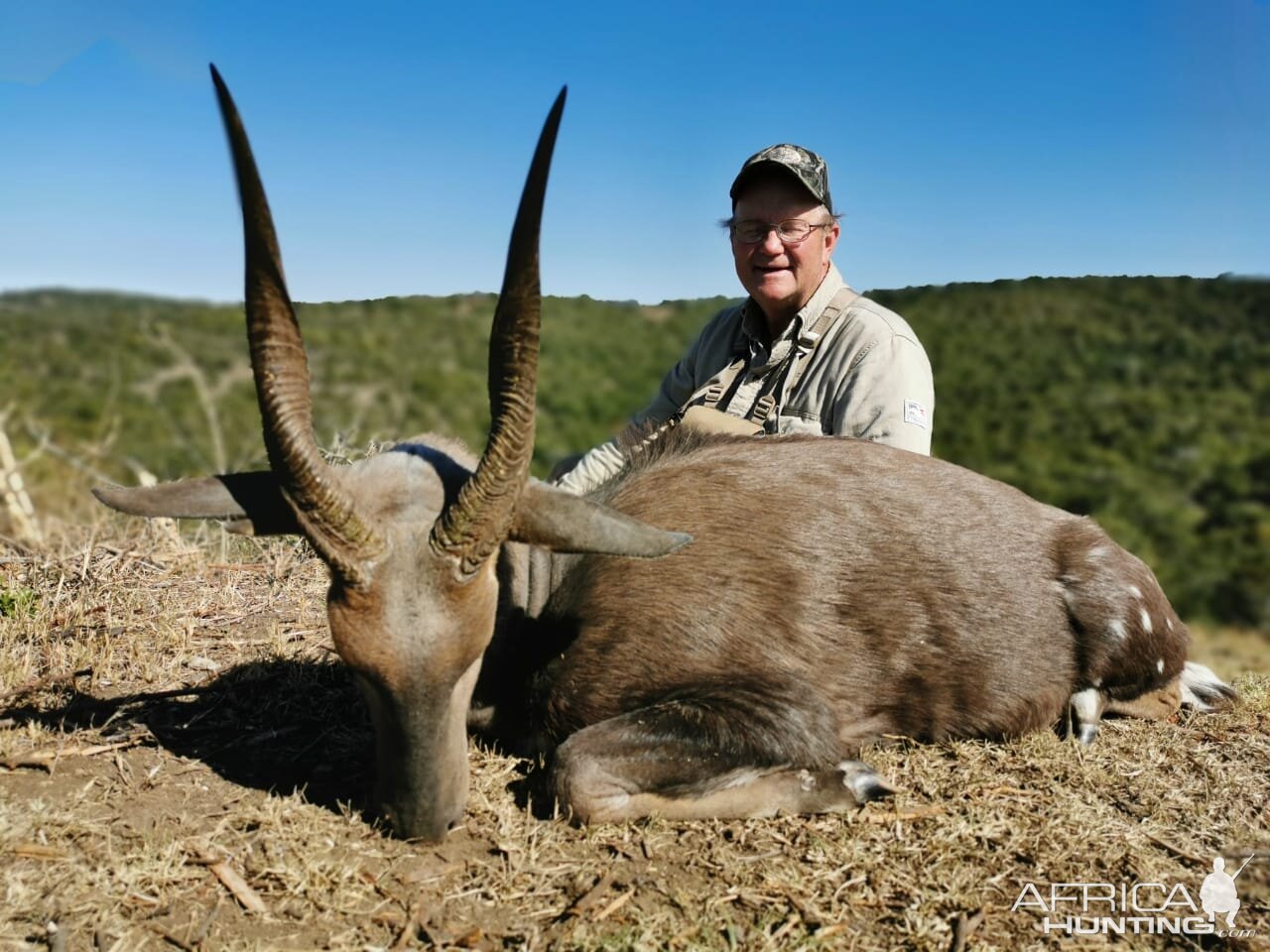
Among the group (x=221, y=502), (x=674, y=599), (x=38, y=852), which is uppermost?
(x=221, y=502)

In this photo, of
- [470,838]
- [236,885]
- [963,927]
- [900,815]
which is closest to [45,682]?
[236,885]

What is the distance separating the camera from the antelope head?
3371mm

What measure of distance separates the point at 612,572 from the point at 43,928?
241 centimetres

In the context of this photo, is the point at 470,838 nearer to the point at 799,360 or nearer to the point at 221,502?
the point at 221,502

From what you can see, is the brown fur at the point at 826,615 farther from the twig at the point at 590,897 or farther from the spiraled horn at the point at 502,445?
the spiraled horn at the point at 502,445

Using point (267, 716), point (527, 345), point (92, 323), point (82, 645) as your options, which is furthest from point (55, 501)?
point (92, 323)

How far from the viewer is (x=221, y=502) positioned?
375cm

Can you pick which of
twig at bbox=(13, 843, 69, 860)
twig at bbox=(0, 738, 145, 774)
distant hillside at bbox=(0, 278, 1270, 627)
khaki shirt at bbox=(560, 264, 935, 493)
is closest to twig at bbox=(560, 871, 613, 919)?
twig at bbox=(13, 843, 69, 860)

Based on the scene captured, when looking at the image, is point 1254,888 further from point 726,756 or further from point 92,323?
point 92,323

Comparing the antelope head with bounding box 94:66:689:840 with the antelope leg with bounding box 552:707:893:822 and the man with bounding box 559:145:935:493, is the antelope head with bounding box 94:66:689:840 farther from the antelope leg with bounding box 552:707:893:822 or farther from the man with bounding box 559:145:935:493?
the man with bounding box 559:145:935:493

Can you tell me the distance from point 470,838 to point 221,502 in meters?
1.55

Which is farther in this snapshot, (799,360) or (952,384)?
(952,384)

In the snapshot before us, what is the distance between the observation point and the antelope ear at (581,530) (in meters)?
3.70

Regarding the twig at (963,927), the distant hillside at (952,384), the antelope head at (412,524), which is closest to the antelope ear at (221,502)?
the antelope head at (412,524)
